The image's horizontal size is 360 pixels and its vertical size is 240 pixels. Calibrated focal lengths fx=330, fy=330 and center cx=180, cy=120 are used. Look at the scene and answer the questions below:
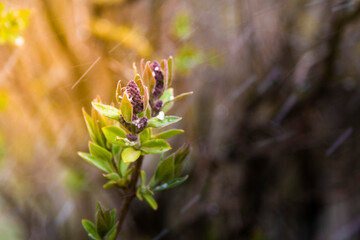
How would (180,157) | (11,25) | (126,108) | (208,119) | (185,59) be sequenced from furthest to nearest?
(208,119) < (185,59) < (11,25) < (180,157) < (126,108)

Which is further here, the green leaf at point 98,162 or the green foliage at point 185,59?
the green foliage at point 185,59

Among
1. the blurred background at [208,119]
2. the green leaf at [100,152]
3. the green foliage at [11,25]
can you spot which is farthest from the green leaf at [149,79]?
the blurred background at [208,119]

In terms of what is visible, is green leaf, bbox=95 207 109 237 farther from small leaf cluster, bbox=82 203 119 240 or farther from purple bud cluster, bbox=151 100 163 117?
purple bud cluster, bbox=151 100 163 117

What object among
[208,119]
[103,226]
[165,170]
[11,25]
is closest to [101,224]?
[103,226]

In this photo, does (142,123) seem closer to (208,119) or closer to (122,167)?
(122,167)

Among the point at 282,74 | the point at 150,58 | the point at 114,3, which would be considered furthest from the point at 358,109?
the point at 114,3

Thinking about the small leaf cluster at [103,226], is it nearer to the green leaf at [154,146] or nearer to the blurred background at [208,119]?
the green leaf at [154,146]

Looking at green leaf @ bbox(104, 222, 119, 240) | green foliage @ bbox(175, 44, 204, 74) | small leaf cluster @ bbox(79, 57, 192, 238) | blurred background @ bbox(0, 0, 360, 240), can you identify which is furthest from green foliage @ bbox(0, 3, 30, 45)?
green foliage @ bbox(175, 44, 204, 74)
